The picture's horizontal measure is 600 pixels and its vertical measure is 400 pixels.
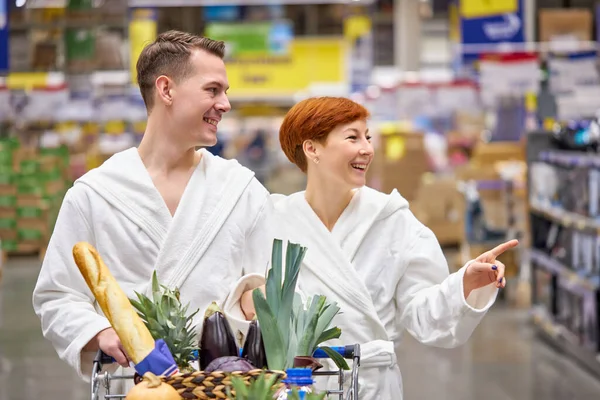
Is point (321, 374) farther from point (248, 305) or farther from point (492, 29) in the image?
point (492, 29)

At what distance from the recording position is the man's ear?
2777mm

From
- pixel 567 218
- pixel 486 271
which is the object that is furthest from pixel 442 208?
pixel 486 271

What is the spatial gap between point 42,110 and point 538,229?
10374 millimetres

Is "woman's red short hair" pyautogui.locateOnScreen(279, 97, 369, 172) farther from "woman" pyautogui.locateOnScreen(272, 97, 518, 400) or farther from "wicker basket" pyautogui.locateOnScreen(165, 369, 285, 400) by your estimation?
"wicker basket" pyautogui.locateOnScreen(165, 369, 285, 400)

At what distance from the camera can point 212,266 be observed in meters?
2.77

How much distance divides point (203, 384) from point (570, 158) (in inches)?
250

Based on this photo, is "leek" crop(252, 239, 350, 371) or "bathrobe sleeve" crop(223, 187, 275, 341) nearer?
"leek" crop(252, 239, 350, 371)

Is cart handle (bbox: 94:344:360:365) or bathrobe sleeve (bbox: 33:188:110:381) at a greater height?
bathrobe sleeve (bbox: 33:188:110:381)

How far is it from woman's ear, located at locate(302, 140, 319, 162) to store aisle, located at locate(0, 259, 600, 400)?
4.05 meters

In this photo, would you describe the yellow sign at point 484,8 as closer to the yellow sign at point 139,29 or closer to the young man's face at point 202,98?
the yellow sign at point 139,29

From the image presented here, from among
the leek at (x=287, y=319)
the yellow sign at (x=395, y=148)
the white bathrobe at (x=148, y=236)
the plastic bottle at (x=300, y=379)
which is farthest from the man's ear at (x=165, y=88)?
the yellow sign at (x=395, y=148)

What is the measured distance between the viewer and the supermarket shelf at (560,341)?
7583 mm

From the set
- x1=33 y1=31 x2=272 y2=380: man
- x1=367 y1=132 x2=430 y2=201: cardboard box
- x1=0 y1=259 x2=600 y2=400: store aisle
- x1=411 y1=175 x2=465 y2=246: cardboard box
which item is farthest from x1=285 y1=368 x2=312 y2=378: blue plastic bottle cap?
x1=367 y1=132 x2=430 y2=201: cardboard box

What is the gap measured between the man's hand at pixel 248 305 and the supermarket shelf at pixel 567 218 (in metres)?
4.97
